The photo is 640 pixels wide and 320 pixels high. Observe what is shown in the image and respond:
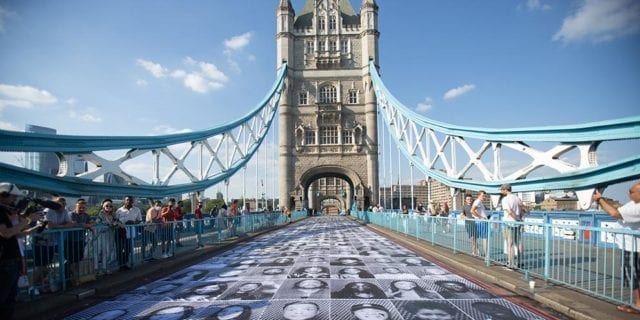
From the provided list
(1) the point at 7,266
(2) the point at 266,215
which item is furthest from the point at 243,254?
(2) the point at 266,215

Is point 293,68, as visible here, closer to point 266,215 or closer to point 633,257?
point 266,215

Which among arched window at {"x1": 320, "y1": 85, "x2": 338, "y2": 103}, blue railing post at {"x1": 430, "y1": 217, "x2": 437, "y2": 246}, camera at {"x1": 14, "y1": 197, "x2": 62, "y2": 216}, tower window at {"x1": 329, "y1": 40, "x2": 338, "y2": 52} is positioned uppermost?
tower window at {"x1": 329, "y1": 40, "x2": 338, "y2": 52}

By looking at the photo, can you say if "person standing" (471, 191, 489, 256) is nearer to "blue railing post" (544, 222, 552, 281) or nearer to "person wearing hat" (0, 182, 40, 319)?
"blue railing post" (544, 222, 552, 281)

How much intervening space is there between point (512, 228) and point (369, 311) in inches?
139

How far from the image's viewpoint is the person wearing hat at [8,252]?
414 centimetres

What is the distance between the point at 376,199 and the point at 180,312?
39.6 meters

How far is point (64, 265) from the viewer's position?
6.63 m

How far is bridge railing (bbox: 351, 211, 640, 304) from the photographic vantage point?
17.1 feet

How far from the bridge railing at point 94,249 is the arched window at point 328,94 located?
114ft

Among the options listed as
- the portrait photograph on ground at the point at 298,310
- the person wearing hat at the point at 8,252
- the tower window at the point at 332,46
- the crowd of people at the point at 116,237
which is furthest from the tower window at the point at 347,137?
the person wearing hat at the point at 8,252

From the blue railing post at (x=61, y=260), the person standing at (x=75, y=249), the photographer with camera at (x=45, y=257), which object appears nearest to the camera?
the photographer with camera at (x=45, y=257)

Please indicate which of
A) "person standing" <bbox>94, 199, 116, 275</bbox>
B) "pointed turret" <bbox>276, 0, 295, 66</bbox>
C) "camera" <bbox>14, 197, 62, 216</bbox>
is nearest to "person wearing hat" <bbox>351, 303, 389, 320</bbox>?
"camera" <bbox>14, 197, 62, 216</bbox>

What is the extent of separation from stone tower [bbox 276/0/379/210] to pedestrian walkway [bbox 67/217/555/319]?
35.3m

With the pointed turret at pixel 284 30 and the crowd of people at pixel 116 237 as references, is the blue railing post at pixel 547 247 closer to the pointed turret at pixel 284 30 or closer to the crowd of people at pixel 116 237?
the crowd of people at pixel 116 237
